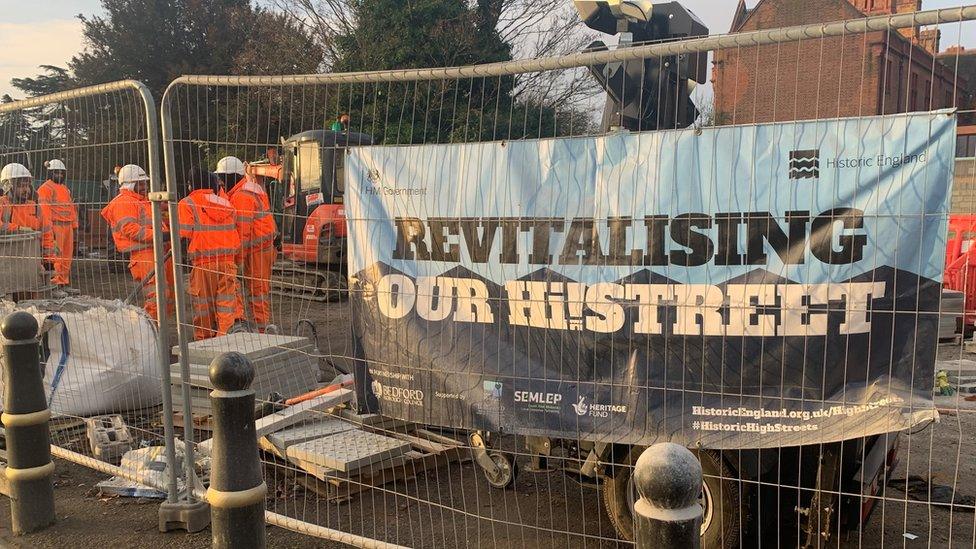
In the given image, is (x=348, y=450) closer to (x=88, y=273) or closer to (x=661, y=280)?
(x=661, y=280)

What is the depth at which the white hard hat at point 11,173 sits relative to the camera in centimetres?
632

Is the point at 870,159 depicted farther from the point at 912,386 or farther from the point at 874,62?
the point at 912,386

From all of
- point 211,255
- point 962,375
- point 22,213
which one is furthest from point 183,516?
point 962,375

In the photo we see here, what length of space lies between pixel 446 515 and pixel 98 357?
338 cm

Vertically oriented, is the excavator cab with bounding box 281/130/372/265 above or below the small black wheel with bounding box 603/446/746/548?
above

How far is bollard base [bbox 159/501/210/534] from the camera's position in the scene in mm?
4527

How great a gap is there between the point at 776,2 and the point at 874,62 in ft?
140

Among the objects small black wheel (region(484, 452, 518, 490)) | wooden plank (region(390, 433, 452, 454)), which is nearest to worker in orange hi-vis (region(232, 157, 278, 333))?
wooden plank (region(390, 433, 452, 454))

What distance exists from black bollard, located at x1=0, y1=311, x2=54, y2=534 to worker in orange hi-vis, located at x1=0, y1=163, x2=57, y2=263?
2.15 m

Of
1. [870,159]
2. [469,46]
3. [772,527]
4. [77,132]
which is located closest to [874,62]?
[870,159]

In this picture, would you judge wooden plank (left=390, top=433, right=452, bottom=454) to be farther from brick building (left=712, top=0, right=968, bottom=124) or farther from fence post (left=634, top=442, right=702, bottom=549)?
fence post (left=634, top=442, right=702, bottom=549)

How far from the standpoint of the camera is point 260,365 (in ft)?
18.3

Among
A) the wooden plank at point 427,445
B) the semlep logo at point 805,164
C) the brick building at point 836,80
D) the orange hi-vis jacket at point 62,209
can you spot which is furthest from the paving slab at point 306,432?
the semlep logo at point 805,164

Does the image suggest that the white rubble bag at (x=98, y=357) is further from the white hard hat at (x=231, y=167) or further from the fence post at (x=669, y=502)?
the fence post at (x=669, y=502)
